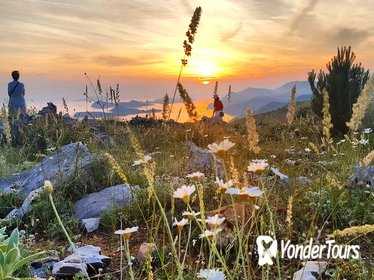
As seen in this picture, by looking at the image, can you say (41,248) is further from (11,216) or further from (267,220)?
(267,220)

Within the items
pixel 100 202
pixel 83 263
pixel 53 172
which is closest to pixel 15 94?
pixel 53 172

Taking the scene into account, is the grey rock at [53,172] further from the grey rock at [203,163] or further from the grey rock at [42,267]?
the grey rock at [42,267]

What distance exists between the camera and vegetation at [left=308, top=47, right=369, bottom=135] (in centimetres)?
1350

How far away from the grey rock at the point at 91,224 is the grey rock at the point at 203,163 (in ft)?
4.66

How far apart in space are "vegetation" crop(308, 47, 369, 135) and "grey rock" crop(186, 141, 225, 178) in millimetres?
6274

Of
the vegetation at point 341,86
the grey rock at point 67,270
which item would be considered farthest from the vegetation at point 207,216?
the vegetation at point 341,86

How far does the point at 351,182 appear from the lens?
439cm

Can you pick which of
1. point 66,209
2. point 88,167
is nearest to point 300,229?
point 66,209

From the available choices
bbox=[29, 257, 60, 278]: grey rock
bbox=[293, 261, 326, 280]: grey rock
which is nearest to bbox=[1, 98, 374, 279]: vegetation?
bbox=[293, 261, 326, 280]: grey rock

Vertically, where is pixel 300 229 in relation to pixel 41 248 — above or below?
above

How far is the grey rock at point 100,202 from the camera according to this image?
4852mm

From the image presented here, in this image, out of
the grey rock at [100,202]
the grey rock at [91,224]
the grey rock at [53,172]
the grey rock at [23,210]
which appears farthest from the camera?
the grey rock at [53,172]

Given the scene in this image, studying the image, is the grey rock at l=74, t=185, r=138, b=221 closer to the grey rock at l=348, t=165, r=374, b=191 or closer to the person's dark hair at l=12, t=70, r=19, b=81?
the grey rock at l=348, t=165, r=374, b=191

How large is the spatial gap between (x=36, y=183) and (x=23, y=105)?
30.1ft
